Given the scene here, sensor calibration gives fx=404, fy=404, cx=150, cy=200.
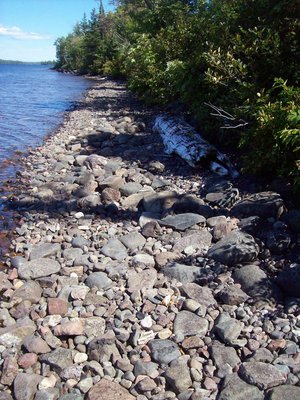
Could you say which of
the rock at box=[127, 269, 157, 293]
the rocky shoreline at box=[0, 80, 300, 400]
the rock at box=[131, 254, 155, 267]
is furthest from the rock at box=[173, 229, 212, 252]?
the rock at box=[127, 269, 157, 293]

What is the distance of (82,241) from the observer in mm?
5496

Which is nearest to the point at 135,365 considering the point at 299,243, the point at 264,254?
the point at 264,254

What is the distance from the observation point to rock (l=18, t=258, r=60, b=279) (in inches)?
184

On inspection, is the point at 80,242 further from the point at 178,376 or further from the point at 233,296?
the point at 178,376

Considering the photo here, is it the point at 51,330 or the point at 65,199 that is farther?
the point at 65,199

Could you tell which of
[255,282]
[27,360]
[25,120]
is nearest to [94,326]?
[27,360]

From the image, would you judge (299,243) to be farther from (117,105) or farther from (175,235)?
(117,105)

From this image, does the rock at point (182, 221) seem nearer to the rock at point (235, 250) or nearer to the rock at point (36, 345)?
the rock at point (235, 250)

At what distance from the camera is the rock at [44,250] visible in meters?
5.21

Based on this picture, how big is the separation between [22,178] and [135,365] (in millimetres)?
6229

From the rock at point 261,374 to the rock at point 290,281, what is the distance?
1067 millimetres

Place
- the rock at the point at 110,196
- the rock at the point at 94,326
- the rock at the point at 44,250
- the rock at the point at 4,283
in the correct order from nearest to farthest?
the rock at the point at 94,326 < the rock at the point at 4,283 < the rock at the point at 44,250 < the rock at the point at 110,196

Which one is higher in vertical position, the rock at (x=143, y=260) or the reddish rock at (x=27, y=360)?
the rock at (x=143, y=260)

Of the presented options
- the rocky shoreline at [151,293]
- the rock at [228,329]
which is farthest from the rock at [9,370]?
the rock at [228,329]
